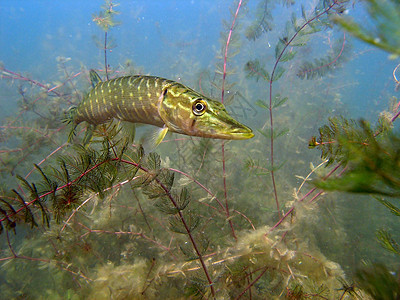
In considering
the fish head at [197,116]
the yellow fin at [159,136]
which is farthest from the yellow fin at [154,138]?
the fish head at [197,116]

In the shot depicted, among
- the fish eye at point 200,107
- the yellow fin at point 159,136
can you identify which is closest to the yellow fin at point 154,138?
the yellow fin at point 159,136

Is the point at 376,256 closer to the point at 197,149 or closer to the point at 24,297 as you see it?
the point at 197,149

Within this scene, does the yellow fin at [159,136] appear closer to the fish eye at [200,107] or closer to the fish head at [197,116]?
the fish head at [197,116]

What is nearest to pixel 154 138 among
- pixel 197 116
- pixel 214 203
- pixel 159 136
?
pixel 159 136

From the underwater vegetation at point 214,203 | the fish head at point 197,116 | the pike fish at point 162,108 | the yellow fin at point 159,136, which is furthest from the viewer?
the yellow fin at point 159,136

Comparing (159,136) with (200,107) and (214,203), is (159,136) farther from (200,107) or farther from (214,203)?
(214,203)

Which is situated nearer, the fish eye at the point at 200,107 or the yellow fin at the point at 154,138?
the fish eye at the point at 200,107

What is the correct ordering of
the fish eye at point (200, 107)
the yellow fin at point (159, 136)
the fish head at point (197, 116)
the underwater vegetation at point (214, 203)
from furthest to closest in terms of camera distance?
the yellow fin at point (159, 136)
the fish eye at point (200, 107)
the fish head at point (197, 116)
the underwater vegetation at point (214, 203)

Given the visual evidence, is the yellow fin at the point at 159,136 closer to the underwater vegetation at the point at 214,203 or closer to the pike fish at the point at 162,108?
the pike fish at the point at 162,108

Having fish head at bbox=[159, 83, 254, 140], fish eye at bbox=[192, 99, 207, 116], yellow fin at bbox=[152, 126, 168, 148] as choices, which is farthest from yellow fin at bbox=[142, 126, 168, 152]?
fish eye at bbox=[192, 99, 207, 116]

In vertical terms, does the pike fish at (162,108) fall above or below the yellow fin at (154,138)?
above
